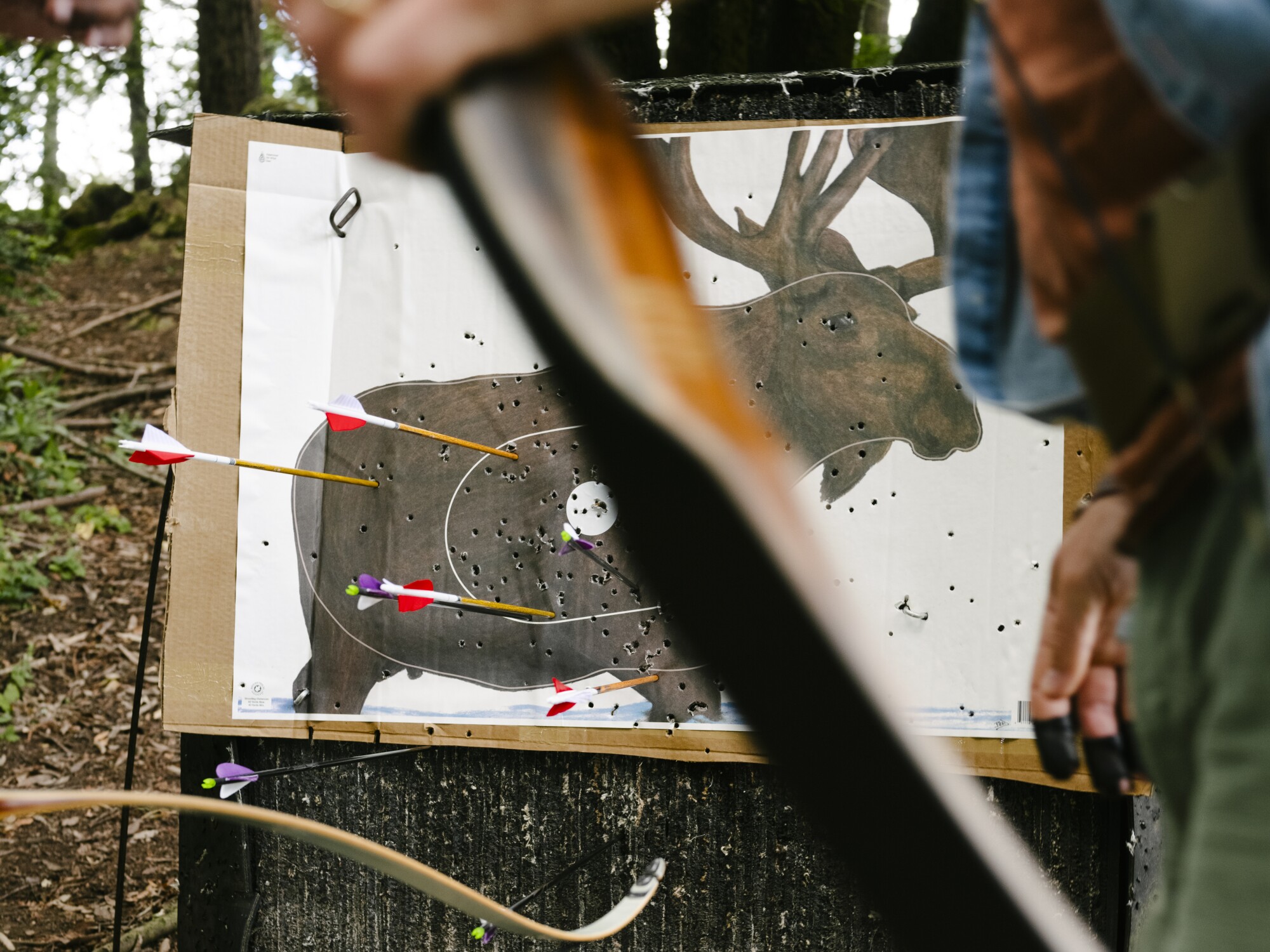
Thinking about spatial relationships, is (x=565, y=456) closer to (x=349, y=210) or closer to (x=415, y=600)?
(x=415, y=600)

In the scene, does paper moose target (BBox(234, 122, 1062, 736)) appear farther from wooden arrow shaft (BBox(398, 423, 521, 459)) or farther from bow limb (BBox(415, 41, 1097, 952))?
bow limb (BBox(415, 41, 1097, 952))

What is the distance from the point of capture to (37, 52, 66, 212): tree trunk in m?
4.41

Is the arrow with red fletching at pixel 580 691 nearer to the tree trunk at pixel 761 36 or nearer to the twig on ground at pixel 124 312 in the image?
the tree trunk at pixel 761 36

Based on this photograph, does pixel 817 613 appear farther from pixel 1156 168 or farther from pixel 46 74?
pixel 46 74

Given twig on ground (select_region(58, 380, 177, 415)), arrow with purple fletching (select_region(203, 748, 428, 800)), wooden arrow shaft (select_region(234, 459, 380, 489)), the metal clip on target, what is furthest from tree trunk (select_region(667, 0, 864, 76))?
twig on ground (select_region(58, 380, 177, 415))

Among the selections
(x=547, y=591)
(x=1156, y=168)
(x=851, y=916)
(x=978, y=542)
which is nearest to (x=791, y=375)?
(x=978, y=542)

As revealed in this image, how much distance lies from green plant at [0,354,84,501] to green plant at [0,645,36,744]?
0.59 meters

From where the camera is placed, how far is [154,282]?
343cm

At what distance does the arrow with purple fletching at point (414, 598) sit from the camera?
→ 3.74ft

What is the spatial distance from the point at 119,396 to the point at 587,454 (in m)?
2.35

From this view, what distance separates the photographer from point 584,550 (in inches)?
47.3

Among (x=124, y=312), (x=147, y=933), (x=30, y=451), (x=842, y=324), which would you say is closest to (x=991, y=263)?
(x=842, y=324)

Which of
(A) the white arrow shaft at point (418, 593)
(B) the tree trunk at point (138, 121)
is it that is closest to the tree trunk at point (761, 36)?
(A) the white arrow shaft at point (418, 593)

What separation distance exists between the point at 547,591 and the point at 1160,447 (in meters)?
1.03
